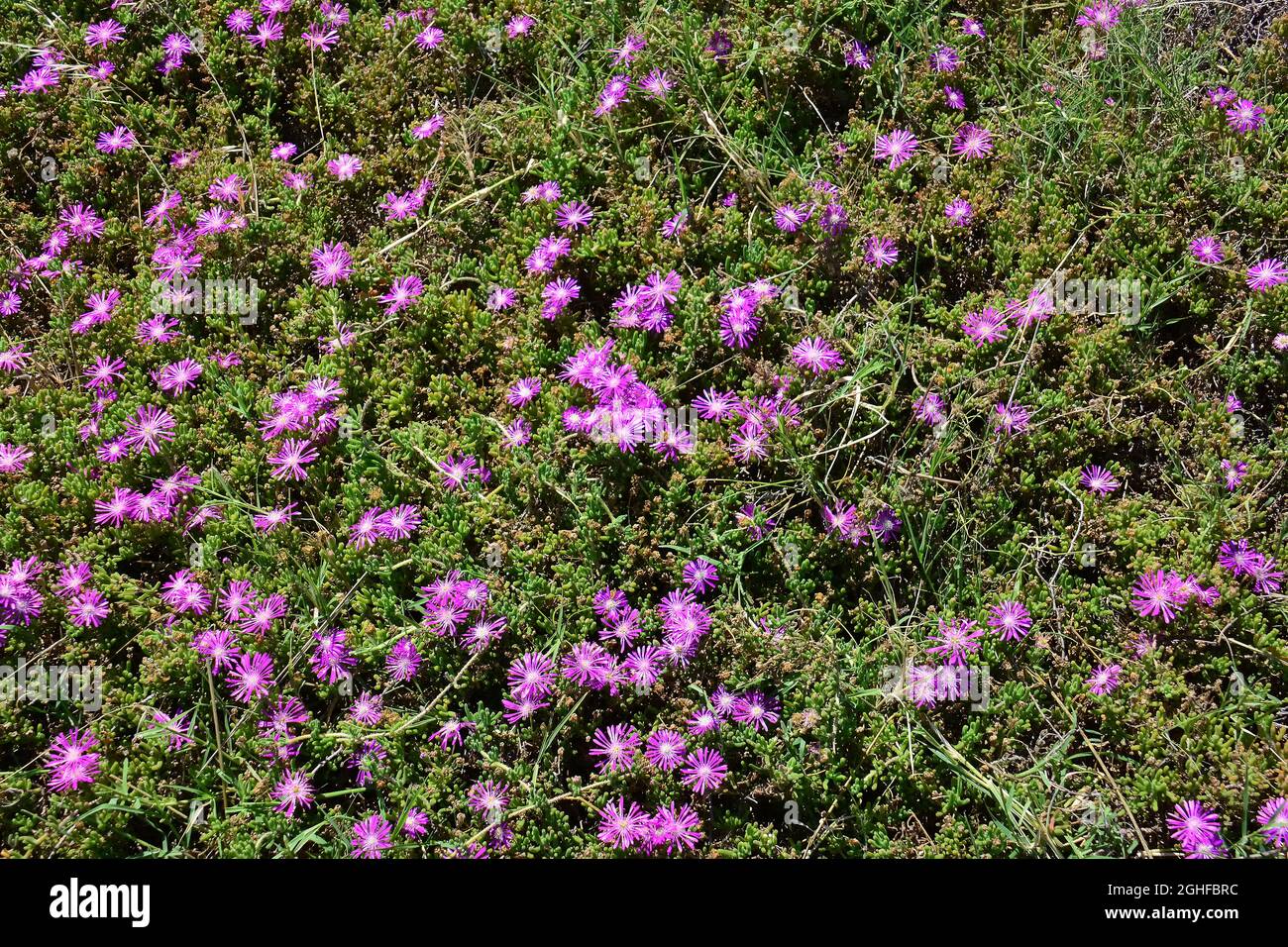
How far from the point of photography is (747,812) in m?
3.07

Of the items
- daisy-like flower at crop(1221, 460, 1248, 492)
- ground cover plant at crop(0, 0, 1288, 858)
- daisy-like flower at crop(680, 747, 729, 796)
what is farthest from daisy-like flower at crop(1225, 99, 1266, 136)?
daisy-like flower at crop(680, 747, 729, 796)

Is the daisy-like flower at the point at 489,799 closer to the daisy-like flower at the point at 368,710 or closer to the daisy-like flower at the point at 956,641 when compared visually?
the daisy-like flower at the point at 368,710

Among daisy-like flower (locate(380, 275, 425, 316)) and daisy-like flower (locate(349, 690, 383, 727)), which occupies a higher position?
daisy-like flower (locate(380, 275, 425, 316))

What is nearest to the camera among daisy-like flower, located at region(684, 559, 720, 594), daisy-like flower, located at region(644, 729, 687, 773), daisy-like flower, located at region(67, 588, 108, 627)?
daisy-like flower, located at region(644, 729, 687, 773)

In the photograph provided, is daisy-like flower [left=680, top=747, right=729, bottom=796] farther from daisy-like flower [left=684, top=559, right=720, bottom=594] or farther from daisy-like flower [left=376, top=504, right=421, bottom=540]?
daisy-like flower [left=376, top=504, right=421, bottom=540]

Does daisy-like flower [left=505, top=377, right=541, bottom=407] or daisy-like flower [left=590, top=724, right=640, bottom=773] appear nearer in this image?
daisy-like flower [left=590, top=724, right=640, bottom=773]

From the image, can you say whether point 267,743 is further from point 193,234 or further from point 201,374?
point 193,234

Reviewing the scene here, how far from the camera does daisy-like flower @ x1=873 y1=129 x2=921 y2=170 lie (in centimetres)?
392

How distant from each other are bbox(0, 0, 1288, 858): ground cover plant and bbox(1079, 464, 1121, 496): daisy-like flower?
0.01 meters

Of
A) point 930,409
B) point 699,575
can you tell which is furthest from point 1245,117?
point 699,575

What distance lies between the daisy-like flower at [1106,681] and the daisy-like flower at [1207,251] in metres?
1.54

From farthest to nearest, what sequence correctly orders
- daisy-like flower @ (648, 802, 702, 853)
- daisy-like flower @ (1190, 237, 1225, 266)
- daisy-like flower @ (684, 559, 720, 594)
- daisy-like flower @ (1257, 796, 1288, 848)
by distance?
daisy-like flower @ (1190, 237, 1225, 266)
daisy-like flower @ (684, 559, 720, 594)
daisy-like flower @ (648, 802, 702, 853)
daisy-like flower @ (1257, 796, 1288, 848)

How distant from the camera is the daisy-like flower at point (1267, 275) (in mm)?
3562

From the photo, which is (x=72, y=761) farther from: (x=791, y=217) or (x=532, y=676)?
(x=791, y=217)
